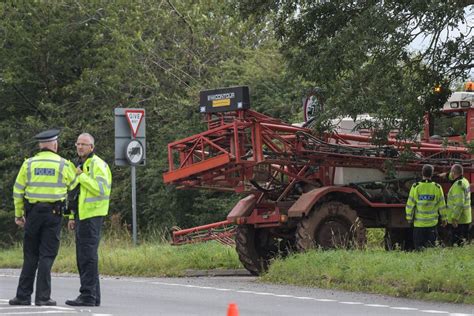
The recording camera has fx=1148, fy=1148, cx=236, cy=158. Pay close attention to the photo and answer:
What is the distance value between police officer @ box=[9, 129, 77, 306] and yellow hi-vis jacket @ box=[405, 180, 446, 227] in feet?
23.4

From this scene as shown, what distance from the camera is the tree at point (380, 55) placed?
15938mm

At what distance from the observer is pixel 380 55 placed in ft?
53.5

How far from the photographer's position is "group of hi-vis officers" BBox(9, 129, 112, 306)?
12109mm

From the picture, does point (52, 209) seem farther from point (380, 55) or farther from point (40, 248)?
point (380, 55)

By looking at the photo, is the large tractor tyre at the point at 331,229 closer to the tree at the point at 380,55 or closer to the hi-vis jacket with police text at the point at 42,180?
the tree at the point at 380,55

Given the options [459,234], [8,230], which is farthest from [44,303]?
[8,230]

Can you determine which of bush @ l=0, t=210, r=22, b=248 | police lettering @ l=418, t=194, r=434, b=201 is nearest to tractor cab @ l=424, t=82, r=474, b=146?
police lettering @ l=418, t=194, r=434, b=201

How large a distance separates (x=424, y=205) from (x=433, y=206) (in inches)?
6.8

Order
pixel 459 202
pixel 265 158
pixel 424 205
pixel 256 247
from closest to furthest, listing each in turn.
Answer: pixel 265 158, pixel 424 205, pixel 459 202, pixel 256 247

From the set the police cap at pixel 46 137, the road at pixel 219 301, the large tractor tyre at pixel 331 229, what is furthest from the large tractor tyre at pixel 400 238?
the police cap at pixel 46 137

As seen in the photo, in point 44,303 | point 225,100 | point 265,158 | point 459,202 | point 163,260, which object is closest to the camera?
point 44,303

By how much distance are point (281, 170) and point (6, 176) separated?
18.7m

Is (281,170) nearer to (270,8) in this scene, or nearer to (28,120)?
(270,8)

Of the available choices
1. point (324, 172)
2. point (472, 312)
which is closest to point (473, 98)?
point (324, 172)
